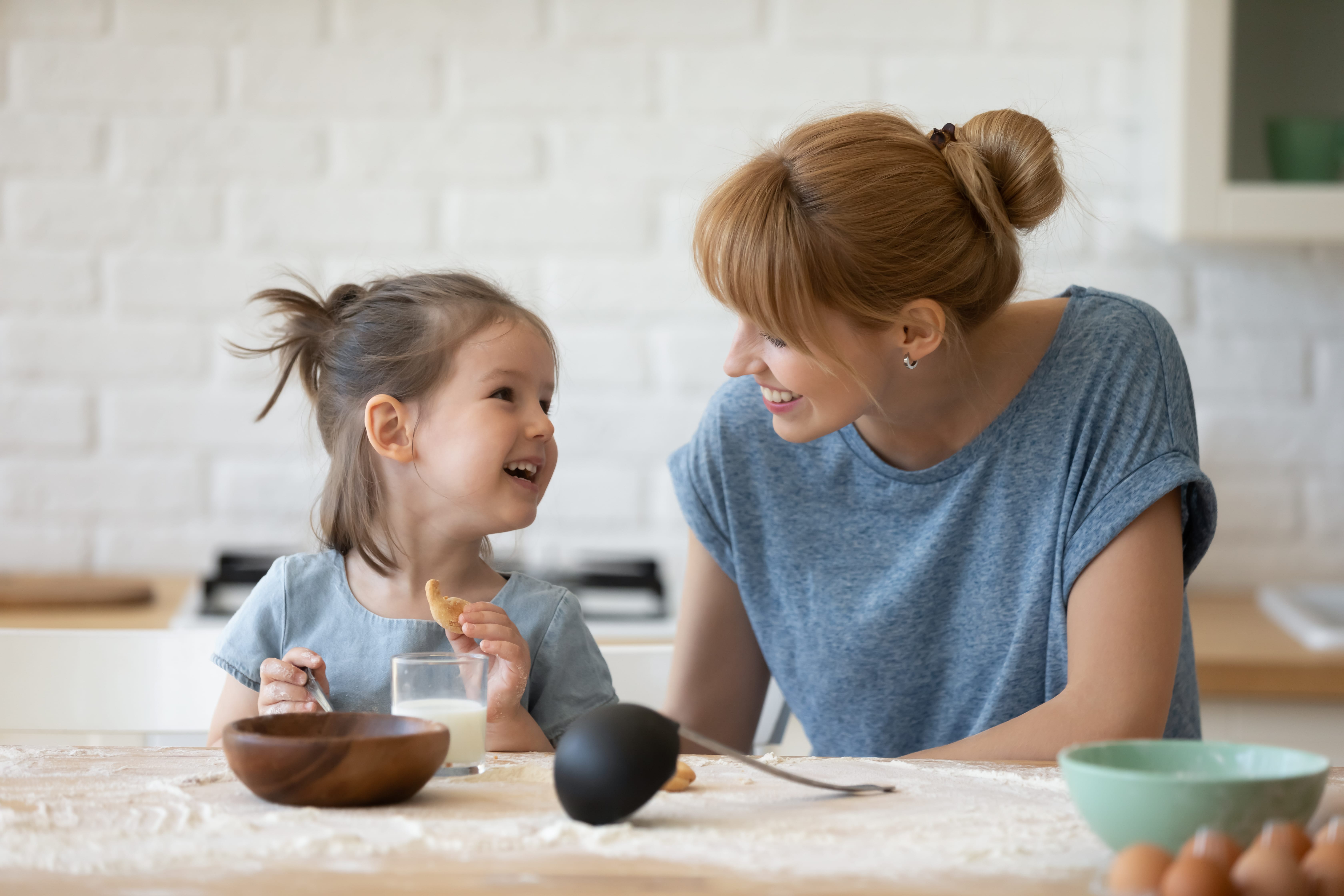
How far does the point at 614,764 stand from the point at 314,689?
44 cm

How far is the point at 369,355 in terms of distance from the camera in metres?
1.33

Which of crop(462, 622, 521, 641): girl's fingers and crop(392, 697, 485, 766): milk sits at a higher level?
crop(462, 622, 521, 641): girl's fingers

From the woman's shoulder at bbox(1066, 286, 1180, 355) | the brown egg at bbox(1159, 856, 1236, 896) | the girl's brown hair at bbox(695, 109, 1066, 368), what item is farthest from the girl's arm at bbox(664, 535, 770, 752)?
the brown egg at bbox(1159, 856, 1236, 896)

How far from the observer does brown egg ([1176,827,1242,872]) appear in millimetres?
589

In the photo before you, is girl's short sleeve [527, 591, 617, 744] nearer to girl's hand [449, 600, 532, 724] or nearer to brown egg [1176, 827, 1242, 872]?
girl's hand [449, 600, 532, 724]

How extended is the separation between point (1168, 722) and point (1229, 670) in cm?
43

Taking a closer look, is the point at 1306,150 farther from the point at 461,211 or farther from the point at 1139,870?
the point at 1139,870

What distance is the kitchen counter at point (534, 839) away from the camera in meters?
0.65

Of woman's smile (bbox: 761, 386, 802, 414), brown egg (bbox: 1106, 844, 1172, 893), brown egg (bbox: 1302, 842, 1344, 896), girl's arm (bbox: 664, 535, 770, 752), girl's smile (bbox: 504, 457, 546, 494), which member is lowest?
girl's arm (bbox: 664, 535, 770, 752)

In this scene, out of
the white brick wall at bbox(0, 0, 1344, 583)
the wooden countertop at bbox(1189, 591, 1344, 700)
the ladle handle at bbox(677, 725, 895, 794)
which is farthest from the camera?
the white brick wall at bbox(0, 0, 1344, 583)

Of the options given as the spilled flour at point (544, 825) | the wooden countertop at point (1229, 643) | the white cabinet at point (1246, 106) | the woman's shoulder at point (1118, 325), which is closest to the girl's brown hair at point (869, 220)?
the woman's shoulder at point (1118, 325)

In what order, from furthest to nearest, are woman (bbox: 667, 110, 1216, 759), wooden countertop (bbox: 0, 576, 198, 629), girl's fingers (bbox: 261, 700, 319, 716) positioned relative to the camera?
wooden countertop (bbox: 0, 576, 198, 629) → woman (bbox: 667, 110, 1216, 759) → girl's fingers (bbox: 261, 700, 319, 716)

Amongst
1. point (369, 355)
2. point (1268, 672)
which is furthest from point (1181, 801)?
point (1268, 672)

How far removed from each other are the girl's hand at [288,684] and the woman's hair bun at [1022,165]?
73cm
